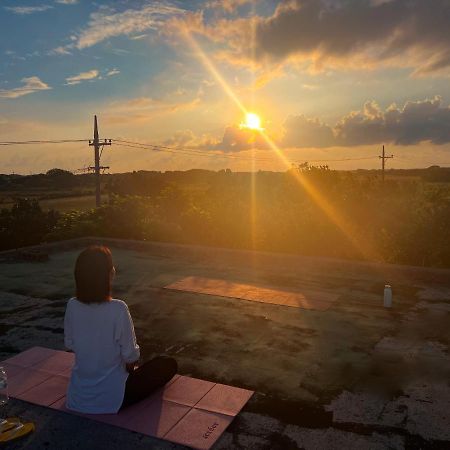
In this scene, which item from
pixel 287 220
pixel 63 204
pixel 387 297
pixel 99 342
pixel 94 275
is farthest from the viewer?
pixel 63 204

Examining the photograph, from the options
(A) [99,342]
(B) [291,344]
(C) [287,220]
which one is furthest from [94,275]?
(C) [287,220]

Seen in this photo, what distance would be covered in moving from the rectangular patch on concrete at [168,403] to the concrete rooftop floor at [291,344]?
143 millimetres

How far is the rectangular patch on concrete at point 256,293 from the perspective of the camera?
913 centimetres

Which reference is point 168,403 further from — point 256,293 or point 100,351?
point 256,293

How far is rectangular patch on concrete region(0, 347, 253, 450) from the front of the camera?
4582 millimetres

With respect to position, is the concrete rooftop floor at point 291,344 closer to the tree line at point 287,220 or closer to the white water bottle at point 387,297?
the white water bottle at point 387,297

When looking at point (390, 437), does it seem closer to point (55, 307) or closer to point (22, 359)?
point (22, 359)

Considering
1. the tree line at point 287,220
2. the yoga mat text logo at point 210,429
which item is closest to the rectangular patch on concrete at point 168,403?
the yoga mat text logo at point 210,429

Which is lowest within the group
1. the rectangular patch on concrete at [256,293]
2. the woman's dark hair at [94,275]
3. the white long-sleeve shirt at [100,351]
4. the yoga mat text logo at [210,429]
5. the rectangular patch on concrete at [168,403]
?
the yoga mat text logo at [210,429]

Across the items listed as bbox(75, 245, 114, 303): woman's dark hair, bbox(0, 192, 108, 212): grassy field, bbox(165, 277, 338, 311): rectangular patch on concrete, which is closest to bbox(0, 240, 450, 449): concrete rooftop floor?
bbox(165, 277, 338, 311): rectangular patch on concrete

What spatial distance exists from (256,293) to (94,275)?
581 cm

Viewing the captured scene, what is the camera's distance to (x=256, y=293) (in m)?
9.84

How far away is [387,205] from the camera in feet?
44.7

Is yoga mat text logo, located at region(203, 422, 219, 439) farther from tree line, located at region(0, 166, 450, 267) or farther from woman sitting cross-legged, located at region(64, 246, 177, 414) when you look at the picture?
tree line, located at region(0, 166, 450, 267)
